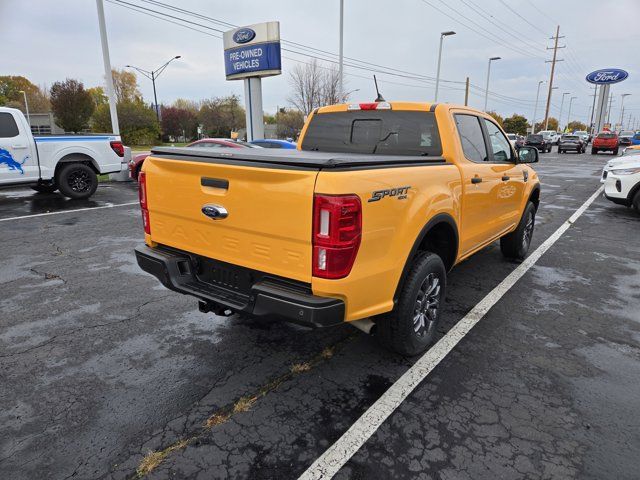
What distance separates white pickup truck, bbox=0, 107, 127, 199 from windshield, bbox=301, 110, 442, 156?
762cm

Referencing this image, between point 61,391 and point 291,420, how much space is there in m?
1.61

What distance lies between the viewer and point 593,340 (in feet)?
12.1

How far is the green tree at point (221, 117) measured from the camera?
56531 mm

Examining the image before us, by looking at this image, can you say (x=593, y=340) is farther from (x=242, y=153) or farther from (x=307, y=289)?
(x=242, y=153)

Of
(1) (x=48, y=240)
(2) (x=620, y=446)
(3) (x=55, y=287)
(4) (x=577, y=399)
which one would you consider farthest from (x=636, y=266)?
(1) (x=48, y=240)

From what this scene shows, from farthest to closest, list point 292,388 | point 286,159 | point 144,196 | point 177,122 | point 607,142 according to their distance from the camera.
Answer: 1. point 177,122
2. point 607,142
3. point 144,196
4. point 292,388
5. point 286,159

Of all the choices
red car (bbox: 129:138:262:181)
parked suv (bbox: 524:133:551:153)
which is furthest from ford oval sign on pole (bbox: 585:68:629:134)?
red car (bbox: 129:138:262:181)

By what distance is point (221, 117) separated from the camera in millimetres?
56750

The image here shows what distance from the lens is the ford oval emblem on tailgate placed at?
276cm

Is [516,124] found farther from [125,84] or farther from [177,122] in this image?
[125,84]

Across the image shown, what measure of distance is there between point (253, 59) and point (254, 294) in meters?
22.2

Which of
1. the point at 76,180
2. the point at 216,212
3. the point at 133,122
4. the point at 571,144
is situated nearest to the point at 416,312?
the point at 216,212

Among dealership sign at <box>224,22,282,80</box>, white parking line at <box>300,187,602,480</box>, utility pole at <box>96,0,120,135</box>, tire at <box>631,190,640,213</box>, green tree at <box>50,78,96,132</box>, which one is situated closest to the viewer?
white parking line at <box>300,187,602,480</box>

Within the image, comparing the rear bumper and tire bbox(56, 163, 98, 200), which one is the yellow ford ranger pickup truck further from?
tire bbox(56, 163, 98, 200)
